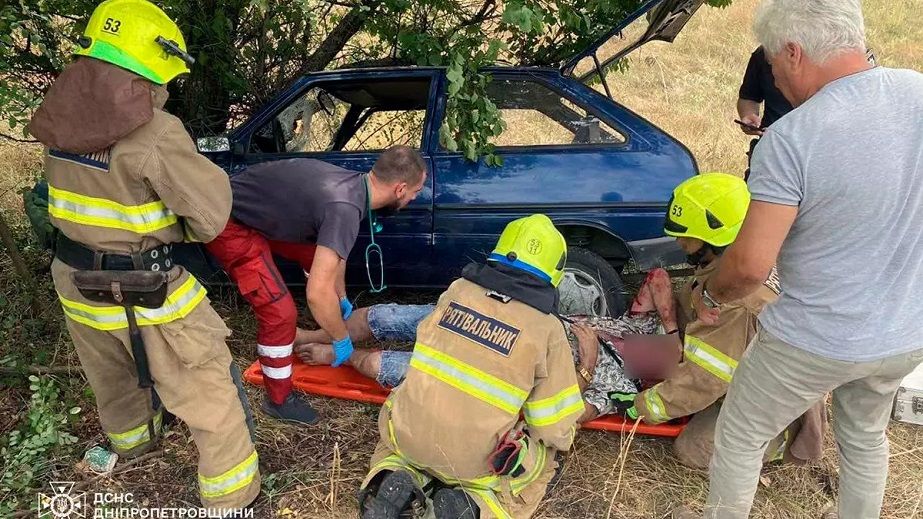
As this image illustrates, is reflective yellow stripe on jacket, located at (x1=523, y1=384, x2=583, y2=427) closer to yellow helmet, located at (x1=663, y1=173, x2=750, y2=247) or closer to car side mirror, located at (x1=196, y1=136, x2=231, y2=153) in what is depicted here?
yellow helmet, located at (x1=663, y1=173, x2=750, y2=247)

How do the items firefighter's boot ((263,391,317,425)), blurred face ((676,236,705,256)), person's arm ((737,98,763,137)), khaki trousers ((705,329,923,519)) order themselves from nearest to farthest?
khaki trousers ((705,329,923,519)) → blurred face ((676,236,705,256)) → firefighter's boot ((263,391,317,425)) → person's arm ((737,98,763,137))

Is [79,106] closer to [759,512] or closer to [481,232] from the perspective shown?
[481,232]

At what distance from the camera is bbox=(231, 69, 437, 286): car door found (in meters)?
3.74

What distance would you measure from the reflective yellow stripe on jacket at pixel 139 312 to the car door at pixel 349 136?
1.41 meters

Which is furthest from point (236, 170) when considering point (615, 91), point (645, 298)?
point (615, 91)

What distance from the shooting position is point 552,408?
248 centimetres

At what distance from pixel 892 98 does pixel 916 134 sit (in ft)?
0.38

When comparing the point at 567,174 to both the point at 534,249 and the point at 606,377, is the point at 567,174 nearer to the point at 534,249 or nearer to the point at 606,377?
the point at 606,377

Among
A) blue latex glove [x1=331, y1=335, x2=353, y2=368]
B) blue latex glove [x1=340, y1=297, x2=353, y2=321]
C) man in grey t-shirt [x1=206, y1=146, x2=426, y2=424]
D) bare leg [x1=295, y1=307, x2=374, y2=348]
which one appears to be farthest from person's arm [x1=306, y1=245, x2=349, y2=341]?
bare leg [x1=295, y1=307, x2=374, y2=348]

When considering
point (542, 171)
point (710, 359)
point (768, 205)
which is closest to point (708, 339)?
point (710, 359)

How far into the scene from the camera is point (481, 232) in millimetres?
3684

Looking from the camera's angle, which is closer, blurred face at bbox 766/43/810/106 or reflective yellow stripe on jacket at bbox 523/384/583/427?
blurred face at bbox 766/43/810/106

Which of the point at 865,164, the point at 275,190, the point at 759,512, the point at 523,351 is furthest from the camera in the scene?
the point at 275,190

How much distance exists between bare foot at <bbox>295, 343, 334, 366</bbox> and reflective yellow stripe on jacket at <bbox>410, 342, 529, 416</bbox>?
4.38 ft
